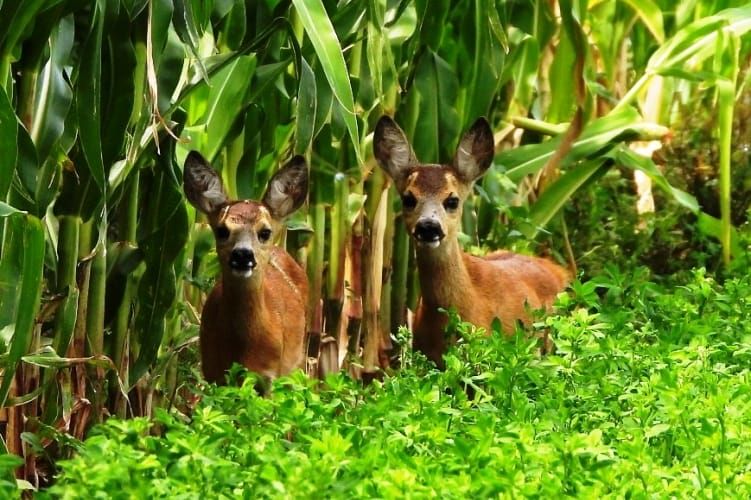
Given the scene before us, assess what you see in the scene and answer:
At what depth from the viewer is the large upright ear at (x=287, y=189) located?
6.66m

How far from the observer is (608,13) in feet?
31.7

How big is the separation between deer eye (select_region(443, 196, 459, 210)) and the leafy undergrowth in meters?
1.51

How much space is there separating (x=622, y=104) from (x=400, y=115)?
1548 mm

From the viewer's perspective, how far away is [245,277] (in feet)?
21.9

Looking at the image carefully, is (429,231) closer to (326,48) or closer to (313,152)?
(313,152)

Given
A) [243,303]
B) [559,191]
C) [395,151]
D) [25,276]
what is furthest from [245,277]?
[559,191]

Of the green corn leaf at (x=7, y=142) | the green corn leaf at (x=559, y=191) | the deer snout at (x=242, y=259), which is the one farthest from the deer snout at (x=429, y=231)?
the green corn leaf at (x=7, y=142)

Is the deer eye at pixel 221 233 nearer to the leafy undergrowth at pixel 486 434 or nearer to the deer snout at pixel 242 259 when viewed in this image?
the deer snout at pixel 242 259

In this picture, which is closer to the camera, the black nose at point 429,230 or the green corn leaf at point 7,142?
the green corn leaf at point 7,142

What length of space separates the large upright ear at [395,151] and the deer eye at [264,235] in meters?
0.77

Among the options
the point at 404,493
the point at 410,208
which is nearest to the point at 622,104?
the point at 410,208

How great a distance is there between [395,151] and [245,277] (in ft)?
3.32

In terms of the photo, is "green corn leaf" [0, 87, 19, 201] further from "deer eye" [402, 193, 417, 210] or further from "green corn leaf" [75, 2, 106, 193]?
"deer eye" [402, 193, 417, 210]

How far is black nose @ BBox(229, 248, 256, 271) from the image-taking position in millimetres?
6543
